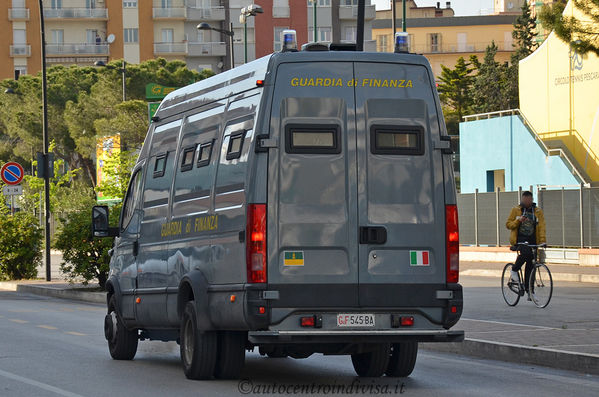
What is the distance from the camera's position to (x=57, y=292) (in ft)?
96.3

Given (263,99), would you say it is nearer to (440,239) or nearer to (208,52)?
(440,239)

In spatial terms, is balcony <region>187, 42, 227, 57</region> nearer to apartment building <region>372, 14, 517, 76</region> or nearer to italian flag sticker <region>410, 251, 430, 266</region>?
apartment building <region>372, 14, 517, 76</region>

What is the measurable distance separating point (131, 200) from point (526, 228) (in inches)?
329

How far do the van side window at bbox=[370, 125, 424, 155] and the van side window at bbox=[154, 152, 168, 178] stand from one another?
2999 millimetres

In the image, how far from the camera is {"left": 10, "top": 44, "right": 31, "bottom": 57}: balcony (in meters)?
111

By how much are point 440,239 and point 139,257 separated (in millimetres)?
4006

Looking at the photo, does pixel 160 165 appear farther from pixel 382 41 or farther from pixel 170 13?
pixel 382 41

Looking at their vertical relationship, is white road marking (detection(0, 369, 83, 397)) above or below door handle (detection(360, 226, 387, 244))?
below

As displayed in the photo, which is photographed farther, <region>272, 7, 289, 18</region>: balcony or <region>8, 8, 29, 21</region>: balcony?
<region>8, 8, 29, 21</region>: balcony

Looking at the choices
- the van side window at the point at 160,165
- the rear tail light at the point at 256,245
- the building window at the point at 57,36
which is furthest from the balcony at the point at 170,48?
the rear tail light at the point at 256,245

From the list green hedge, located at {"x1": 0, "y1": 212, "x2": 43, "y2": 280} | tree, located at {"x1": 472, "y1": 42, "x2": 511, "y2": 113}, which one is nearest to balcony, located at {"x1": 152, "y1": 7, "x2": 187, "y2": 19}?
tree, located at {"x1": 472, "y1": 42, "x2": 511, "y2": 113}

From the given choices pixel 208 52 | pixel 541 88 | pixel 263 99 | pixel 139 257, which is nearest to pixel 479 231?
pixel 541 88

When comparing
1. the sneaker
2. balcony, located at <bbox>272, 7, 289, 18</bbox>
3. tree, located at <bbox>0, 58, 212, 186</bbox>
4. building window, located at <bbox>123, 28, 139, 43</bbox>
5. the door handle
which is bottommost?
the sneaker

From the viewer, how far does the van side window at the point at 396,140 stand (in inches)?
432
